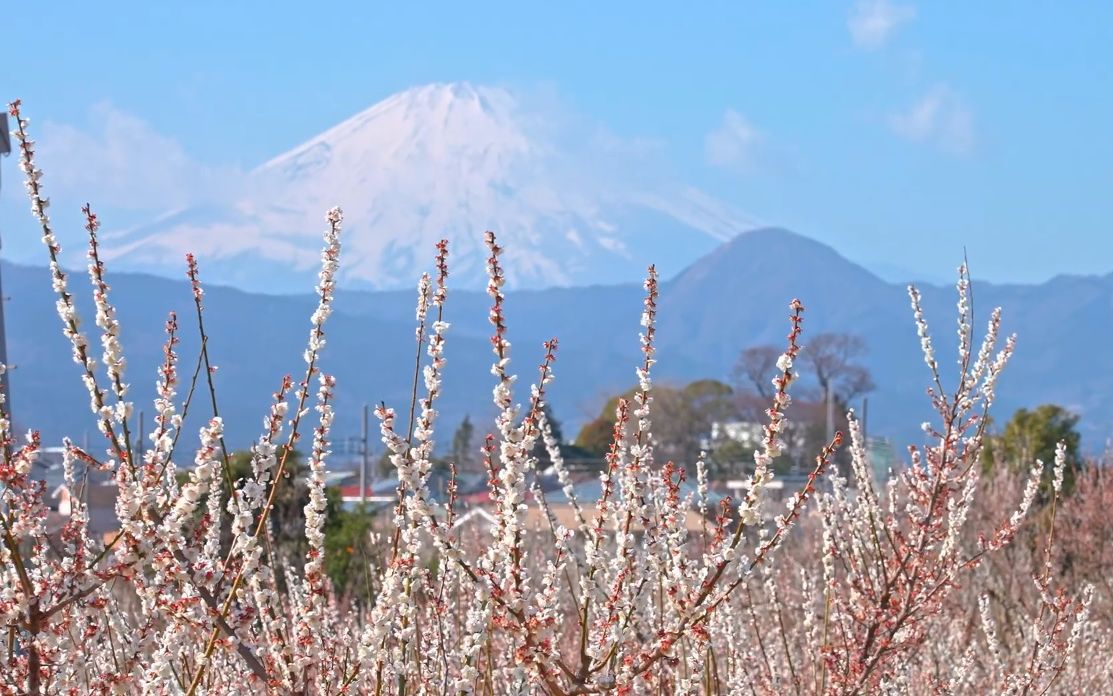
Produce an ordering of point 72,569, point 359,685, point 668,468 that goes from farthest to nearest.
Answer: point 359,685 → point 668,468 → point 72,569

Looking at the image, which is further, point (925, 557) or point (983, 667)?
point (983, 667)

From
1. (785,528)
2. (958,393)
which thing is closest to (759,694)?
(958,393)

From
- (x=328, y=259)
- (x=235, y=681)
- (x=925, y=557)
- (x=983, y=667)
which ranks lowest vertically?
(x=983, y=667)

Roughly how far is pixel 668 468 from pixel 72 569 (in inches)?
55.1

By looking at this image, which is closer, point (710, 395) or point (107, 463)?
point (107, 463)

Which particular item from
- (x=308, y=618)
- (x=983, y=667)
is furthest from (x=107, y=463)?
A: (x=983, y=667)

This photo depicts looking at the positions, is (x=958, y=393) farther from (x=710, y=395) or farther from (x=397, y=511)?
(x=710, y=395)

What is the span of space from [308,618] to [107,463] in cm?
53

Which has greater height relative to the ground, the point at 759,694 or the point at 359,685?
the point at 359,685

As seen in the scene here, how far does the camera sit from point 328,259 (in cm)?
346

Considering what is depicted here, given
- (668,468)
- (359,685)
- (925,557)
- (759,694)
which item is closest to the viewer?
(668,468)

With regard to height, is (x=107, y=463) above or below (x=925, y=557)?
above

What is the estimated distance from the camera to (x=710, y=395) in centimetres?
7875

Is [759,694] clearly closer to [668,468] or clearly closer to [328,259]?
[668,468]
